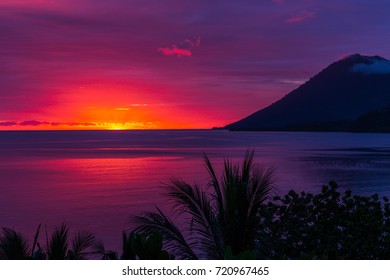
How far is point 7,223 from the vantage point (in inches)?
1011

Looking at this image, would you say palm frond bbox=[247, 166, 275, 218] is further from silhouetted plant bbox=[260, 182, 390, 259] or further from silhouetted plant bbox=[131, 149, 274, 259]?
silhouetted plant bbox=[260, 182, 390, 259]

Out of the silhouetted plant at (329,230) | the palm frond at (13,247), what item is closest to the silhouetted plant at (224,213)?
the silhouetted plant at (329,230)

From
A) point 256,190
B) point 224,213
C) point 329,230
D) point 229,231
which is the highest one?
point 256,190

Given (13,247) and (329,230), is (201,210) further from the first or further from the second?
(329,230)

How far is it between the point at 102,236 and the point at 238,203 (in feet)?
52.9

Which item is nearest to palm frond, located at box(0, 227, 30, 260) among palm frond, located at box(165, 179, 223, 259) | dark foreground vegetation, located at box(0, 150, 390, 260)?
dark foreground vegetation, located at box(0, 150, 390, 260)

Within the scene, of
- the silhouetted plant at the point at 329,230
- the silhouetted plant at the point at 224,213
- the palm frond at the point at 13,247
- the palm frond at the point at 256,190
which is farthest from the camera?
the silhouetted plant at the point at 329,230


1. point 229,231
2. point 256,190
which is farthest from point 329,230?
point 229,231

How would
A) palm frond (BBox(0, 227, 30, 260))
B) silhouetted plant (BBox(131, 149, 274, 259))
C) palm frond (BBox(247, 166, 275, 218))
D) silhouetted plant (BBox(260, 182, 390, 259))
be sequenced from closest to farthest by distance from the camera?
palm frond (BBox(0, 227, 30, 260)) → silhouetted plant (BBox(131, 149, 274, 259)) → palm frond (BBox(247, 166, 275, 218)) → silhouetted plant (BBox(260, 182, 390, 259))

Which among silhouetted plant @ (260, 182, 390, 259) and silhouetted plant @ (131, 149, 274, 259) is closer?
silhouetted plant @ (131, 149, 274, 259)

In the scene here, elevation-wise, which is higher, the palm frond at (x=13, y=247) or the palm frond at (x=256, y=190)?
the palm frond at (x=256, y=190)

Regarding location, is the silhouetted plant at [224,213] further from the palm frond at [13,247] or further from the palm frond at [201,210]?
the palm frond at [13,247]

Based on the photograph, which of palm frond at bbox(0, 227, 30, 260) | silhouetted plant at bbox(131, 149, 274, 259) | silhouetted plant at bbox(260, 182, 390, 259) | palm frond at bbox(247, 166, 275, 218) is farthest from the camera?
silhouetted plant at bbox(260, 182, 390, 259)
